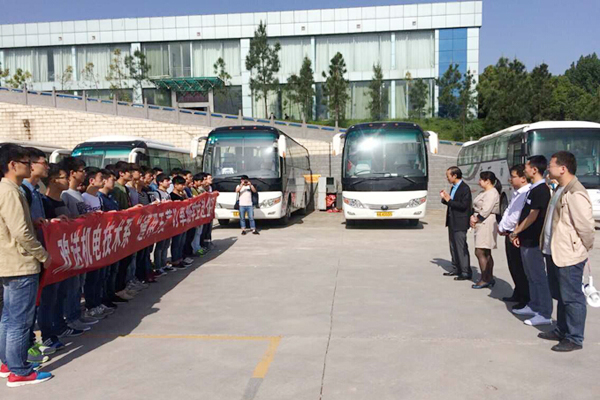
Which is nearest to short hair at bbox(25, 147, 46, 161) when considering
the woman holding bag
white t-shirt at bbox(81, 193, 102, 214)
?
white t-shirt at bbox(81, 193, 102, 214)

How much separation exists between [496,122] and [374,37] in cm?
2061

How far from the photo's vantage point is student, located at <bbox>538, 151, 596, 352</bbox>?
16.7ft

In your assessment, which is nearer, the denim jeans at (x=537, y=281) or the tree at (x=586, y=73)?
the denim jeans at (x=537, y=281)

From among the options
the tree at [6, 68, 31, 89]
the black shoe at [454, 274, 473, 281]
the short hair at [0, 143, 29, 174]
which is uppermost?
the tree at [6, 68, 31, 89]

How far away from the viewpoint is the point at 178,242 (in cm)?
1012

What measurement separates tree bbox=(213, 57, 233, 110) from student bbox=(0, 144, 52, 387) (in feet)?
181

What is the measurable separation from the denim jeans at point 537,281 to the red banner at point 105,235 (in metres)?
5.23

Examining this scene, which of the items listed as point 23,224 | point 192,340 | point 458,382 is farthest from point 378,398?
point 23,224

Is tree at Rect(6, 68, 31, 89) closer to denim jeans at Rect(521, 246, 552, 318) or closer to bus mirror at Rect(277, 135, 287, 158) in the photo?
bus mirror at Rect(277, 135, 287, 158)

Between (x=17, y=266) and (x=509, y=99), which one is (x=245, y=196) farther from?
(x=509, y=99)

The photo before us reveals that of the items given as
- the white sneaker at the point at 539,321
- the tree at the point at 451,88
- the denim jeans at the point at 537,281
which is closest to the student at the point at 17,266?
the white sneaker at the point at 539,321

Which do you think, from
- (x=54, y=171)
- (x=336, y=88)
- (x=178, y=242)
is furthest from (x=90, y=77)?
(x=54, y=171)

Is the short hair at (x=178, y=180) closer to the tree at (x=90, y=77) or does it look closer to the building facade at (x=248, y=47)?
the building facade at (x=248, y=47)

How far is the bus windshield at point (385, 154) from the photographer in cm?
1541
